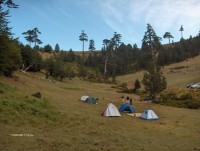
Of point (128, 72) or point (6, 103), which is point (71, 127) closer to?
point (6, 103)

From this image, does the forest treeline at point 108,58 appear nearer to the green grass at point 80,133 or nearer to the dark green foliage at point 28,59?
the dark green foliage at point 28,59

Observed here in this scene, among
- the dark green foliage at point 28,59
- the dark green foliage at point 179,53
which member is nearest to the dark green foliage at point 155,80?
the dark green foliage at point 28,59

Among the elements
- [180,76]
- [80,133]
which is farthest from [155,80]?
[180,76]

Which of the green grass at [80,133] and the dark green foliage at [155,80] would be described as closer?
the green grass at [80,133]

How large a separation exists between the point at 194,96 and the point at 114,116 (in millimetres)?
25608

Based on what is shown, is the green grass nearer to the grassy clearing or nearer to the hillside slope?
the grassy clearing

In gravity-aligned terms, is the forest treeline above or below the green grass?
above

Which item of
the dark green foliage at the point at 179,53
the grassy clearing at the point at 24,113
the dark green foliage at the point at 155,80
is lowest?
the grassy clearing at the point at 24,113

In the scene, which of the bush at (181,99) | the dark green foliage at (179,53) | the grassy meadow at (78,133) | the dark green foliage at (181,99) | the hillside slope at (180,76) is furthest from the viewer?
the dark green foliage at (179,53)

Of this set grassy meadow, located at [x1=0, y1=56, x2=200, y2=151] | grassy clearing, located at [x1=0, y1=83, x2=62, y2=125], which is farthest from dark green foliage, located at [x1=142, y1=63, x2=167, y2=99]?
grassy clearing, located at [x1=0, y1=83, x2=62, y2=125]

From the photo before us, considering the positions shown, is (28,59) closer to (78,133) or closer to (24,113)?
(24,113)

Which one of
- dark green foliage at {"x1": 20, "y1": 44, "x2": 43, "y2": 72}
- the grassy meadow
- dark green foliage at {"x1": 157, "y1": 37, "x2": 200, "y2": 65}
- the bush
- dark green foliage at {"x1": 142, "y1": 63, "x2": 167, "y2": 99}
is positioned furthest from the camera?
dark green foliage at {"x1": 157, "y1": 37, "x2": 200, "y2": 65}

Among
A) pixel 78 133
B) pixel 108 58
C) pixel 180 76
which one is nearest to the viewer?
pixel 78 133

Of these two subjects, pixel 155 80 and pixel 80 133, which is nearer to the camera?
pixel 80 133
